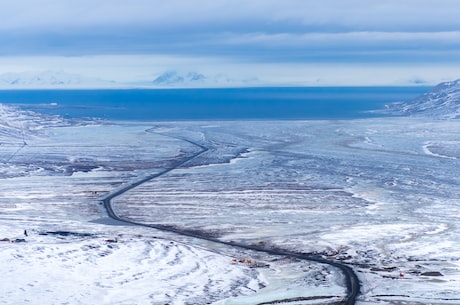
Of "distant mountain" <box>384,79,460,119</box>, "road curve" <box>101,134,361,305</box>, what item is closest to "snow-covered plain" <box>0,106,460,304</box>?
"road curve" <box>101,134,361,305</box>

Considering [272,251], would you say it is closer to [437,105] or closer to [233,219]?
[233,219]

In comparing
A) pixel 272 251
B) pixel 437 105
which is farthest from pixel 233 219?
pixel 437 105

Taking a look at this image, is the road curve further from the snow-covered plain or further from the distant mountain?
the distant mountain

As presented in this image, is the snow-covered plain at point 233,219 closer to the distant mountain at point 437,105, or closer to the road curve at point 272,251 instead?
the road curve at point 272,251

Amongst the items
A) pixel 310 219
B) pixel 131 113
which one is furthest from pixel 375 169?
pixel 131 113

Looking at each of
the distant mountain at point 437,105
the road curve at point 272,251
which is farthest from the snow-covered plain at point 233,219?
the distant mountain at point 437,105

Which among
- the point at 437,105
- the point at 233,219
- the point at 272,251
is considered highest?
the point at 233,219

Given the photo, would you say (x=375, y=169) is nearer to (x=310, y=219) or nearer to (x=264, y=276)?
(x=310, y=219)
